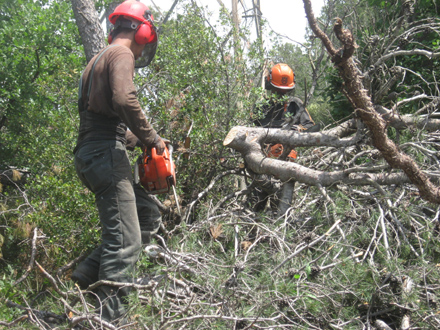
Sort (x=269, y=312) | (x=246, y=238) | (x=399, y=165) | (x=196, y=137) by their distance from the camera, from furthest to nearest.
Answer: (x=196, y=137) < (x=246, y=238) < (x=399, y=165) < (x=269, y=312)

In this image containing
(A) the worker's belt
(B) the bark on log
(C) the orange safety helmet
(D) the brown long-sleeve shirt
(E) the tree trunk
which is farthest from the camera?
(C) the orange safety helmet

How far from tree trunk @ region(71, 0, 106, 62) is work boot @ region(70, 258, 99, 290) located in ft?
7.79

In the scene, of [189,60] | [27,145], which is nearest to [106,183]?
[189,60]

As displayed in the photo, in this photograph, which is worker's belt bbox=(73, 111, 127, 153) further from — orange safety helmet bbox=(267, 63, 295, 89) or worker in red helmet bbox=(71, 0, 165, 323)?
orange safety helmet bbox=(267, 63, 295, 89)

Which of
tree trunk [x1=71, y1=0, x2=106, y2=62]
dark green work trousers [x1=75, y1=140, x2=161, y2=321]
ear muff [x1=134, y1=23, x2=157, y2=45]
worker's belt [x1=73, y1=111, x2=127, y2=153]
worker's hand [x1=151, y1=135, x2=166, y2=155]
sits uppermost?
tree trunk [x1=71, y1=0, x2=106, y2=62]

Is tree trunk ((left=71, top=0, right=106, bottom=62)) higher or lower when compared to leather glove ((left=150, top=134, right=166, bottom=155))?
higher

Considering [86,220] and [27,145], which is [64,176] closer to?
[86,220]

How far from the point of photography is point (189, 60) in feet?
14.6

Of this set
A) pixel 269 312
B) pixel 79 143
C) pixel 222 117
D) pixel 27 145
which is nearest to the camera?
pixel 269 312

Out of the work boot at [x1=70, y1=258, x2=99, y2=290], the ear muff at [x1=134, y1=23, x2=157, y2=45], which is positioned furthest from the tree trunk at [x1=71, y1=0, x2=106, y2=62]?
the work boot at [x1=70, y1=258, x2=99, y2=290]

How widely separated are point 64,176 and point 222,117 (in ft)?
5.65

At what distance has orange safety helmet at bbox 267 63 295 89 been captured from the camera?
5475 millimetres

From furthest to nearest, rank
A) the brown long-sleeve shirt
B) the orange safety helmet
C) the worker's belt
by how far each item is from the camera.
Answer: the orange safety helmet → the worker's belt → the brown long-sleeve shirt

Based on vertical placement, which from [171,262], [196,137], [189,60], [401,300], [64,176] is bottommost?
[401,300]
